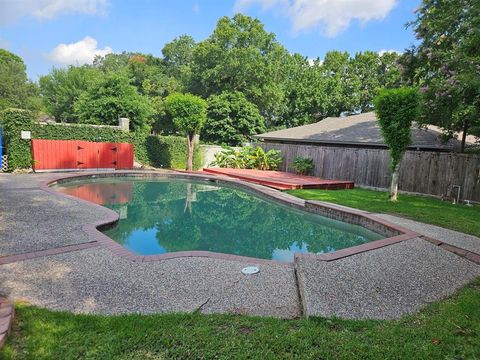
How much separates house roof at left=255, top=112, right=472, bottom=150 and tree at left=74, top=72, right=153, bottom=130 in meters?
9.16

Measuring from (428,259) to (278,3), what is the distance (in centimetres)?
1863

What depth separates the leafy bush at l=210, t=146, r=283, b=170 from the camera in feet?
66.2

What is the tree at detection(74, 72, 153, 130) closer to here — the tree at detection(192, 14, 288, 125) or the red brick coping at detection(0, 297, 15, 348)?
the tree at detection(192, 14, 288, 125)

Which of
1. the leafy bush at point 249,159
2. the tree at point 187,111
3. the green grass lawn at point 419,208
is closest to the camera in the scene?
the green grass lawn at point 419,208

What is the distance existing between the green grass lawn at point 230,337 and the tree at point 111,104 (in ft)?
73.2

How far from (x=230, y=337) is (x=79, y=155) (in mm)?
16386

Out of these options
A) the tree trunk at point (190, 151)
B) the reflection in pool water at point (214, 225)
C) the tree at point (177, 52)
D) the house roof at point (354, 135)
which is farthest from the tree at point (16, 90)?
the reflection in pool water at point (214, 225)

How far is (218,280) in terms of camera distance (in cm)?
421

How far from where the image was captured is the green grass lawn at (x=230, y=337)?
2.62 meters

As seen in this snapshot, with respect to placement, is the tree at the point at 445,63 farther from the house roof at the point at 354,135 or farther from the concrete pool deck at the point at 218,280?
the concrete pool deck at the point at 218,280

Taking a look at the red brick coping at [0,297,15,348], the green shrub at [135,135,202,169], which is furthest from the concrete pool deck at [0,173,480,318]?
the green shrub at [135,135,202,169]

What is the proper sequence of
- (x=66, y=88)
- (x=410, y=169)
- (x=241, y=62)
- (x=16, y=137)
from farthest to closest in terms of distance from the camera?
(x=66, y=88)
(x=241, y=62)
(x=16, y=137)
(x=410, y=169)

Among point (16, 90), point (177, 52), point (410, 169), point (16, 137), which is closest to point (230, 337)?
point (410, 169)

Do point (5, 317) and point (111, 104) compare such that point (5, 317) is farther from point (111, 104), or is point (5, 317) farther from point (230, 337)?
point (111, 104)
